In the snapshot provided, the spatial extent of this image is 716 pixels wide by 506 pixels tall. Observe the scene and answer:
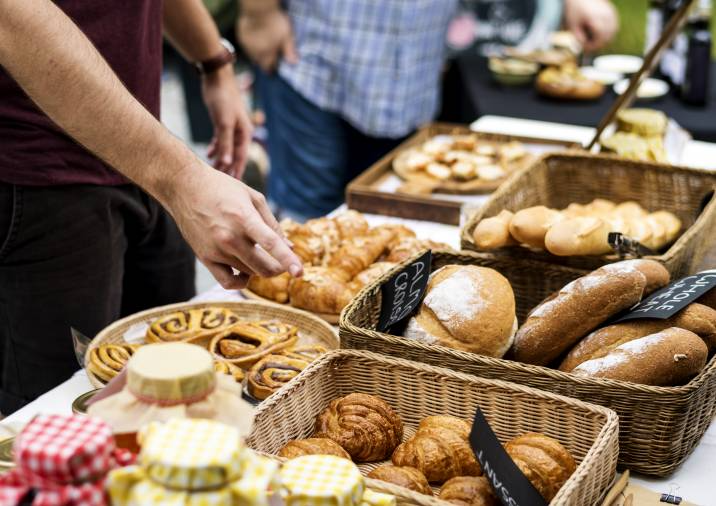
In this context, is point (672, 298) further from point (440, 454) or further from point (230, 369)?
point (230, 369)

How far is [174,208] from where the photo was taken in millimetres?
1340

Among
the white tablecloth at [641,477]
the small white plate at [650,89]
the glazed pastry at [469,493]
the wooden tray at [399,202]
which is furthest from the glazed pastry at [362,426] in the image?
the small white plate at [650,89]

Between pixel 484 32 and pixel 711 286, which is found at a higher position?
pixel 711 286

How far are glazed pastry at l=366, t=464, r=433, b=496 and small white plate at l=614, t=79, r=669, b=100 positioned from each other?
8.95 ft

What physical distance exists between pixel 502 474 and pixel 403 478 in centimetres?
12

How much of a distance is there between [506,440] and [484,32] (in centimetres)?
396

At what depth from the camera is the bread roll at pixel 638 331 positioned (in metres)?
1.35

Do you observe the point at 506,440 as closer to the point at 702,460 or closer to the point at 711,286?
the point at 702,460

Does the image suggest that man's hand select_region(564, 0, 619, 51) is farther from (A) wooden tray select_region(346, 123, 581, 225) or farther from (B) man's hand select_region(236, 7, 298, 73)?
(A) wooden tray select_region(346, 123, 581, 225)

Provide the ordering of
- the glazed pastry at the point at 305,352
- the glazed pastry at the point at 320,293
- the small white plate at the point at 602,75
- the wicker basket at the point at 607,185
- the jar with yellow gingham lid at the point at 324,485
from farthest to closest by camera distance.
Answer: the small white plate at the point at 602,75 → the wicker basket at the point at 607,185 → the glazed pastry at the point at 320,293 → the glazed pastry at the point at 305,352 → the jar with yellow gingham lid at the point at 324,485

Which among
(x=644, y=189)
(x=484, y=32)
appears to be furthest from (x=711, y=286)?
(x=484, y=32)

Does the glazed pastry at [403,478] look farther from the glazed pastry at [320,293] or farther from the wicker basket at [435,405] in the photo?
the glazed pastry at [320,293]

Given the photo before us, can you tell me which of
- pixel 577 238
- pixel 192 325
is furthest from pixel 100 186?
pixel 577 238

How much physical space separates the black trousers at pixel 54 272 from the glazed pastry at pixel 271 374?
1.58ft
